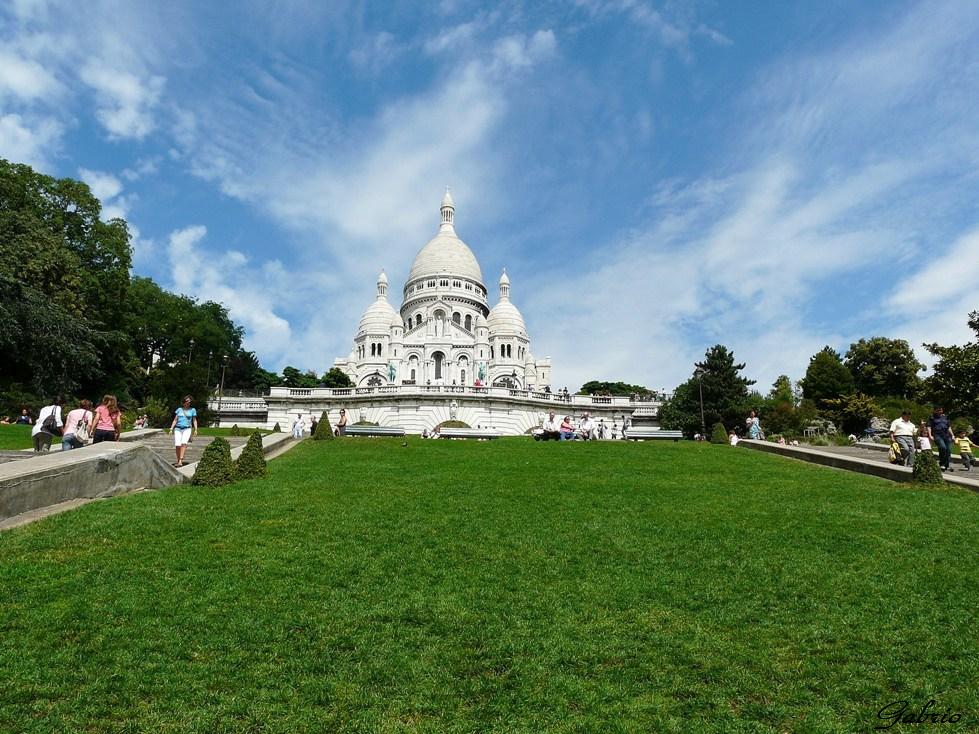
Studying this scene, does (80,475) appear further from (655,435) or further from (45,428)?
(655,435)

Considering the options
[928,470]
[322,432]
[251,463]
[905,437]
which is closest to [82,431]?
[251,463]

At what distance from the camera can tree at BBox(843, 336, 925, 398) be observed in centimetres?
6281

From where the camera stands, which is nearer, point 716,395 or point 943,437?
point 943,437

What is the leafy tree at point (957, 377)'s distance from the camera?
30.1 metres

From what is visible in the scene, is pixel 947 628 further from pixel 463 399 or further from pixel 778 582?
pixel 463 399

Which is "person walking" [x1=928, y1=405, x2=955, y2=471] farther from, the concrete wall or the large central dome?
the large central dome

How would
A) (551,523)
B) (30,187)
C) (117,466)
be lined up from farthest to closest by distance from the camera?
(30,187), (117,466), (551,523)

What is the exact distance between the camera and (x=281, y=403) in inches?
2032

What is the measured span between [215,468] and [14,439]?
518 inches

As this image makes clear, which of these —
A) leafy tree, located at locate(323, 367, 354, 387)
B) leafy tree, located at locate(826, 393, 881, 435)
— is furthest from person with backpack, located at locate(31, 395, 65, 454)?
leafy tree, located at locate(323, 367, 354, 387)

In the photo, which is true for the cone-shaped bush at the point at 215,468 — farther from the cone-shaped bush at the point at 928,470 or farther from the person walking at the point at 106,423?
the cone-shaped bush at the point at 928,470

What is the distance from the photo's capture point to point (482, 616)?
5.66 meters

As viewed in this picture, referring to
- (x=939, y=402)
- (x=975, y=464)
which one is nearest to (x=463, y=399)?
(x=939, y=402)

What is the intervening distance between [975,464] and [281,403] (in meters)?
45.0
